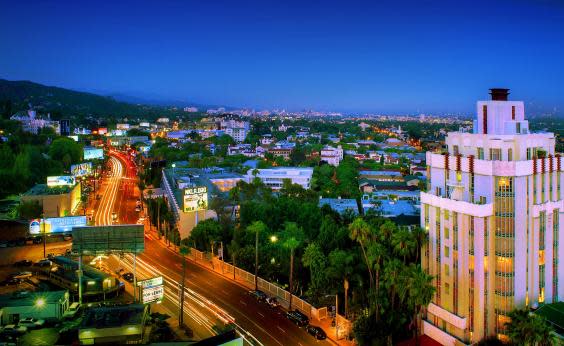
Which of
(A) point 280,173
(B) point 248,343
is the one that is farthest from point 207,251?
(A) point 280,173

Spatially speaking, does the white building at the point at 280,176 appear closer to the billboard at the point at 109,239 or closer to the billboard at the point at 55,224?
the billboard at the point at 55,224

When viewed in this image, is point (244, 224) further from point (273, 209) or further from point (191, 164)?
point (191, 164)

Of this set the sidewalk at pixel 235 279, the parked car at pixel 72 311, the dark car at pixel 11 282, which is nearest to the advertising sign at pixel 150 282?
the parked car at pixel 72 311

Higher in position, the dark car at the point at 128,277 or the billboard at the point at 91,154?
the billboard at the point at 91,154

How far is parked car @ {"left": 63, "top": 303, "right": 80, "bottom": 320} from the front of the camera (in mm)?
38259

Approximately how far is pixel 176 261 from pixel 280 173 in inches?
2161

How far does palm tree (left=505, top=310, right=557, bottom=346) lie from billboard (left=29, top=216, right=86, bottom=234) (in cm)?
4576

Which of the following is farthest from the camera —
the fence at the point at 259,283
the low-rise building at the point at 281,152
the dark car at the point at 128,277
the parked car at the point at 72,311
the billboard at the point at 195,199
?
the low-rise building at the point at 281,152

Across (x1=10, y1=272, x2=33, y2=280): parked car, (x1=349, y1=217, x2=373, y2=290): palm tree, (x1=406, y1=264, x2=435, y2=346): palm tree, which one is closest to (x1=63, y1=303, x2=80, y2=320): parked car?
(x1=10, y1=272, x2=33, y2=280): parked car

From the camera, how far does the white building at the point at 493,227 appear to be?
30812 millimetres

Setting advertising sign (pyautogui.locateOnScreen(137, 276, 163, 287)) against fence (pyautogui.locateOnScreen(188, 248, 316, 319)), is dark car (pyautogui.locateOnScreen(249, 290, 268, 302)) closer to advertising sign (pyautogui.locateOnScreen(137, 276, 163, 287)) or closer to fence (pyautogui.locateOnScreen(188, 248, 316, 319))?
fence (pyautogui.locateOnScreen(188, 248, 316, 319))

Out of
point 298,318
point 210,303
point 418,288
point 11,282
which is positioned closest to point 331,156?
point 11,282

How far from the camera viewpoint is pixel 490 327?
3122 cm

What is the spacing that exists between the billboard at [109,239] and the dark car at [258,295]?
9.99 meters
